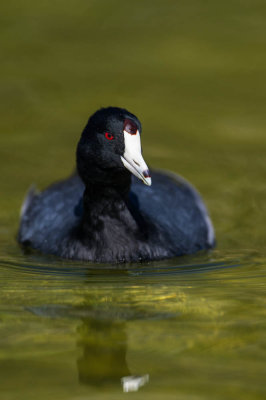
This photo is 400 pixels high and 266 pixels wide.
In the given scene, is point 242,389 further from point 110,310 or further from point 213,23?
point 213,23

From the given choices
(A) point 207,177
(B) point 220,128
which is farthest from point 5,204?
(B) point 220,128

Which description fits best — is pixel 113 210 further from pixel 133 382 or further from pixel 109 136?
pixel 133 382

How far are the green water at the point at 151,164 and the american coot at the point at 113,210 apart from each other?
0.17m

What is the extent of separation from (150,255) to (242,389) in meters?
2.49

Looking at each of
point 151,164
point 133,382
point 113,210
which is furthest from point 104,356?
point 151,164

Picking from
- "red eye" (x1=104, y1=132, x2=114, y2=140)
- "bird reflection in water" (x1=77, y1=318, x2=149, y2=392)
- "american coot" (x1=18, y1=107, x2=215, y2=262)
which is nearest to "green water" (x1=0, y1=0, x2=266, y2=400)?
"bird reflection in water" (x1=77, y1=318, x2=149, y2=392)

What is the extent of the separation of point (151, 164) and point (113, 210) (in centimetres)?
236

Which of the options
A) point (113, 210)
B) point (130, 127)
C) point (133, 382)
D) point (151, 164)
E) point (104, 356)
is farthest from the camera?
point (151, 164)

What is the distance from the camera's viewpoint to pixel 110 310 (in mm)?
4707

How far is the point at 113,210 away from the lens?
6121mm

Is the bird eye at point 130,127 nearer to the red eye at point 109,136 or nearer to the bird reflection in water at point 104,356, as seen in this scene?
the red eye at point 109,136

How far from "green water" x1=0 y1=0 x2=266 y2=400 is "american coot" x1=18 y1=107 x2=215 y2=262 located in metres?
0.17

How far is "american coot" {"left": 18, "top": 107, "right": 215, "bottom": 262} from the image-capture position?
5.61 metres

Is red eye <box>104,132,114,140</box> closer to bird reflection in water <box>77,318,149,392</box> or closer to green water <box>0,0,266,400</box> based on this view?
green water <box>0,0,266,400</box>
